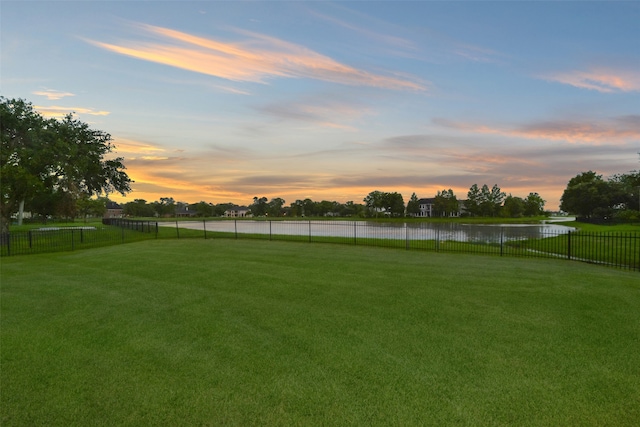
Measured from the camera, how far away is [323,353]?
4.78 m

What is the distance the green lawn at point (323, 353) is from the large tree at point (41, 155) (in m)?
20.7

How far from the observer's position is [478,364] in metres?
4.43

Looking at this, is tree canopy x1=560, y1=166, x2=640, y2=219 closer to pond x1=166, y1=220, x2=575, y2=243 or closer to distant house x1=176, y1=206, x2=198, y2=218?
pond x1=166, y1=220, x2=575, y2=243

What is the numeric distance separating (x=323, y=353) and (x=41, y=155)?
29.3 metres

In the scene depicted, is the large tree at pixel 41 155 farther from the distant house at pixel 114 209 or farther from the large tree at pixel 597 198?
the distant house at pixel 114 209

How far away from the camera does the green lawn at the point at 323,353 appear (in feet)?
11.5

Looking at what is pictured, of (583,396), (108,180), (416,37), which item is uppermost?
(416,37)

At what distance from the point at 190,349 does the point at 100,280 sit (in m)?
6.64

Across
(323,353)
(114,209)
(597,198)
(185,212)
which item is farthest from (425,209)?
(323,353)

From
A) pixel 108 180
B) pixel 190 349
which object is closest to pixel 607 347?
pixel 190 349

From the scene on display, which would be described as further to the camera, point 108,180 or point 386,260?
point 108,180

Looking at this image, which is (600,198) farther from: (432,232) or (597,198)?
(432,232)

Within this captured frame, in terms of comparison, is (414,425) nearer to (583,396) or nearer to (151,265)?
(583,396)

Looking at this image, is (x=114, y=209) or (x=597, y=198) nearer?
(x=597, y=198)
